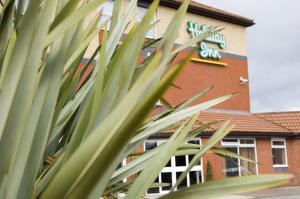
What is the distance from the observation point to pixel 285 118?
83.7 ft

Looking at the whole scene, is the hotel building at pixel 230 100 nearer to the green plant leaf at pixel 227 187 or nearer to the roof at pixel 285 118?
the roof at pixel 285 118

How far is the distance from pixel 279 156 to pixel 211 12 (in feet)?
26.4

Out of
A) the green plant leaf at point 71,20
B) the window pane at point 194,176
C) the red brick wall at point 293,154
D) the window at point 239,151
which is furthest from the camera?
the red brick wall at point 293,154

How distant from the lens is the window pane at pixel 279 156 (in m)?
23.7

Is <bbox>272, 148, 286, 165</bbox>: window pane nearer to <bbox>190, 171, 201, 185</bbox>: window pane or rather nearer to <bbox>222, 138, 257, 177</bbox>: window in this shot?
<bbox>222, 138, 257, 177</bbox>: window

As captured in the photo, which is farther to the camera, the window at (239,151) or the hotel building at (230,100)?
the window at (239,151)

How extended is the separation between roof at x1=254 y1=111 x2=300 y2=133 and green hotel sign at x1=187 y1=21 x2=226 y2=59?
14.6ft

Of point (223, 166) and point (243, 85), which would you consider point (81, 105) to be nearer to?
A: point (223, 166)

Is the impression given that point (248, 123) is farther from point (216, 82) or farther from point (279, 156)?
point (279, 156)

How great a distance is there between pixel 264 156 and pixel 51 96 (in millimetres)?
22437

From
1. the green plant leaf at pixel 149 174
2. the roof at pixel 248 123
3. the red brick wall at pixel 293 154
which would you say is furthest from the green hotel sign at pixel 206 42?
the green plant leaf at pixel 149 174

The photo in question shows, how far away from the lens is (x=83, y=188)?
3.12 feet

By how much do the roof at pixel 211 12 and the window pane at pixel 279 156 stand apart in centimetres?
653

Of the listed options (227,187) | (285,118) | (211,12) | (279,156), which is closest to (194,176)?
(279,156)
